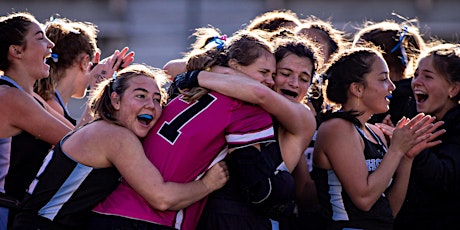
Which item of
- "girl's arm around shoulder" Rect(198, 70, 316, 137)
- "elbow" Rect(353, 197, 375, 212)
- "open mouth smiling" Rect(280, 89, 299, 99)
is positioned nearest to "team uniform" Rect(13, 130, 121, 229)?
"girl's arm around shoulder" Rect(198, 70, 316, 137)

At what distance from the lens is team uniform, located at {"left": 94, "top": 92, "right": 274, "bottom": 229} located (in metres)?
3.90

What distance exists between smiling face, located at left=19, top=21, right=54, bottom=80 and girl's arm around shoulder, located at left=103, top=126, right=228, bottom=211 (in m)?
1.06

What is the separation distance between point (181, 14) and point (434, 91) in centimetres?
1556

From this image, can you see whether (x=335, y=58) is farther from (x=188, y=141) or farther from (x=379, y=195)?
(x=188, y=141)

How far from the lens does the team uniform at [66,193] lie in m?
3.89

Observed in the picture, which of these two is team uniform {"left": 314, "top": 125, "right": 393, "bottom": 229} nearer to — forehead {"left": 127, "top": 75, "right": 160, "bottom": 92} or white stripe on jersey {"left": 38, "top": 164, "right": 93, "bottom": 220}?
forehead {"left": 127, "top": 75, "right": 160, "bottom": 92}

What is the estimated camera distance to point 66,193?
12.8ft

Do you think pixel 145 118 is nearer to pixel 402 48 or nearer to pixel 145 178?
pixel 145 178

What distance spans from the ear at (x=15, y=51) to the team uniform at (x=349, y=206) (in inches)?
74.2

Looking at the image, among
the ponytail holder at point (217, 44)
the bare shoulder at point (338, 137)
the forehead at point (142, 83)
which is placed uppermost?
the ponytail holder at point (217, 44)

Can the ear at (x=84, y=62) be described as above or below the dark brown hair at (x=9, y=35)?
below

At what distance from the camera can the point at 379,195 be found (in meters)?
4.34

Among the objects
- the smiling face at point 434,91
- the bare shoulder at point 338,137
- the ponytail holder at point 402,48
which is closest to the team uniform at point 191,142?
the bare shoulder at point 338,137

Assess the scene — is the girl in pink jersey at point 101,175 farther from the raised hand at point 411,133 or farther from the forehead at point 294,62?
the raised hand at point 411,133
